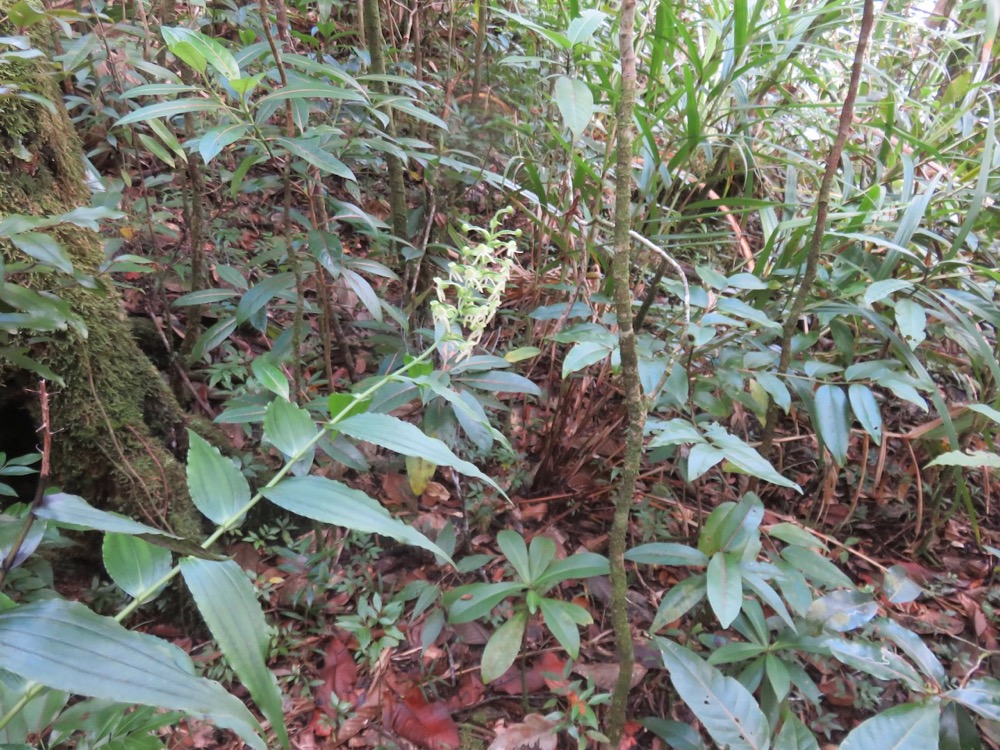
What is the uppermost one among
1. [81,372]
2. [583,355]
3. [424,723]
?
[583,355]

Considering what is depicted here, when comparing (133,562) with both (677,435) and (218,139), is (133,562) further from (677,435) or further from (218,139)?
(677,435)

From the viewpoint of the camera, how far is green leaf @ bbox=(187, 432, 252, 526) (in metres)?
0.63

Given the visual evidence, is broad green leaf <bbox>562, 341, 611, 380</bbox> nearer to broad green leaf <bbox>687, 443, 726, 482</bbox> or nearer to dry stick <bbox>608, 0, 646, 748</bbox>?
dry stick <bbox>608, 0, 646, 748</bbox>

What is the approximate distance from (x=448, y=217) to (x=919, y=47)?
221 centimetres

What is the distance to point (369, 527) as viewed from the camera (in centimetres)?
55

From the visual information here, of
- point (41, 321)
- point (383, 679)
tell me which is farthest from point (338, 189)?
point (383, 679)

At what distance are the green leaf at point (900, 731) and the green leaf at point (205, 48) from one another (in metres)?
1.36

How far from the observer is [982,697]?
87 cm

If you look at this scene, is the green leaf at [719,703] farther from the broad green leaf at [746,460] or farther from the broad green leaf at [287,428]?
the broad green leaf at [287,428]

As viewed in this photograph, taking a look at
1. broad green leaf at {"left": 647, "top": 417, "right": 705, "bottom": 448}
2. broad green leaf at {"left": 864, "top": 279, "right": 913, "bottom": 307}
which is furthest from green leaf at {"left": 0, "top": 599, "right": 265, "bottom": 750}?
broad green leaf at {"left": 864, "top": 279, "right": 913, "bottom": 307}

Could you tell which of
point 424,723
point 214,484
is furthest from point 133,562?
point 424,723

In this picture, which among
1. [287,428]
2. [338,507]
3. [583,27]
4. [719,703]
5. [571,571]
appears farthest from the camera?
[571,571]

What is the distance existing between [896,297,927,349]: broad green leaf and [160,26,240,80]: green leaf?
53.4 inches

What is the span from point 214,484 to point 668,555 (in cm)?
91
